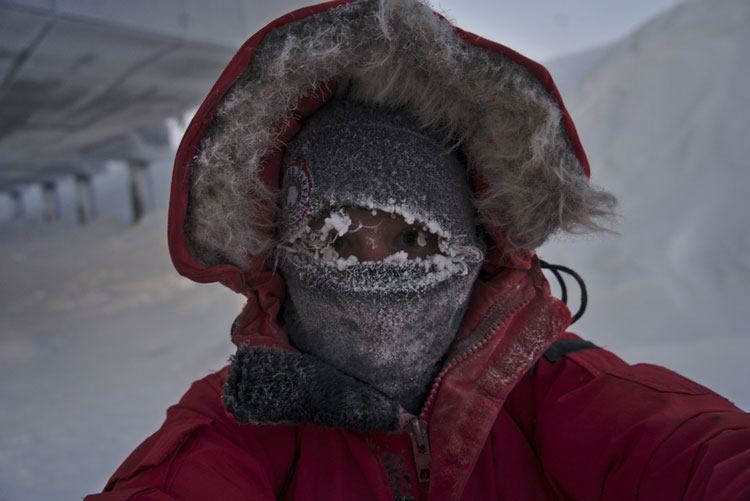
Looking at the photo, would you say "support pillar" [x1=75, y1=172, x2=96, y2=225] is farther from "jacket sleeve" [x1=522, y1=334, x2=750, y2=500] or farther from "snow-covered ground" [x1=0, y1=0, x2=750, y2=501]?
"jacket sleeve" [x1=522, y1=334, x2=750, y2=500]

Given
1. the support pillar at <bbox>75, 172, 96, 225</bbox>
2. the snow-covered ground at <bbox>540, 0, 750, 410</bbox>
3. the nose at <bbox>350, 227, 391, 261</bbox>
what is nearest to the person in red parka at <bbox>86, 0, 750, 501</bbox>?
the nose at <bbox>350, 227, 391, 261</bbox>

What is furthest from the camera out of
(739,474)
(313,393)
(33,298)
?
(33,298)

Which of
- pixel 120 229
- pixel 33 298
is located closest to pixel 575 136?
pixel 33 298

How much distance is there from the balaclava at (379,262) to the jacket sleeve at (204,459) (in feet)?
0.68

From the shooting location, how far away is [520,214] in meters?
1.04

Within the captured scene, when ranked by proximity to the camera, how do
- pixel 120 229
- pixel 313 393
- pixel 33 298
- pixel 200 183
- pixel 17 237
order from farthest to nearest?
pixel 17 237, pixel 120 229, pixel 33 298, pixel 200 183, pixel 313 393

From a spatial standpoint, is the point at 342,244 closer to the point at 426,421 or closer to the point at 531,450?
the point at 426,421

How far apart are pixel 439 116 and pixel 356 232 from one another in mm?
309

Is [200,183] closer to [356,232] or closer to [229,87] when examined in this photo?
[229,87]

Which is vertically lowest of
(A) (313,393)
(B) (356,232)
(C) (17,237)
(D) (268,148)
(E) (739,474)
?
(C) (17,237)

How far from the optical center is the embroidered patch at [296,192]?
39.2 inches

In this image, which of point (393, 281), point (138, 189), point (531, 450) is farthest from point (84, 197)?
point (531, 450)

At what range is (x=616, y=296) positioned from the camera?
2.84 meters

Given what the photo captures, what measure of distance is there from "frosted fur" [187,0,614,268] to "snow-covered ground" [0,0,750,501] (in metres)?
0.20
